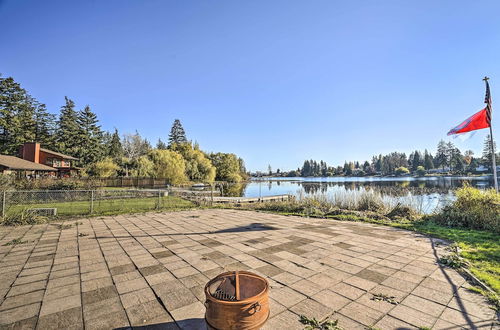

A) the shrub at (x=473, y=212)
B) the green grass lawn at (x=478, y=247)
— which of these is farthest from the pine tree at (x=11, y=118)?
the shrub at (x=473, y=212)

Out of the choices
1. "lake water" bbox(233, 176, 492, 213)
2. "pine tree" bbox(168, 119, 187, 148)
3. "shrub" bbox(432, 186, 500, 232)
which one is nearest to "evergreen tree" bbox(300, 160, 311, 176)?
"pine tree" bbox(168, 119, 187, 148)

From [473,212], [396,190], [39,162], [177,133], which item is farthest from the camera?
[177,133]

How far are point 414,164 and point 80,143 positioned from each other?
292 feet

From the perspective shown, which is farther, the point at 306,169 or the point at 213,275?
the point at 306,169

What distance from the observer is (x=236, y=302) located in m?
1.56

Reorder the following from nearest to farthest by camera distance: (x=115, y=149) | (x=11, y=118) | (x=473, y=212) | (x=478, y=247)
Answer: (x=478, y=247)
(x=473, y=212)
(x=11, y=118)
(x=115, y=149)

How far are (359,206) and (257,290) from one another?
9467 millimetres

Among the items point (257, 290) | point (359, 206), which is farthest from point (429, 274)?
point (359, 206)

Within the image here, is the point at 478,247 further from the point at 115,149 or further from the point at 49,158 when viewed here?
the point at 115,149

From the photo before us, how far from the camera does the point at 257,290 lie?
179 cm

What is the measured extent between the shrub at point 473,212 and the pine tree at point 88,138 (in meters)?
40.1

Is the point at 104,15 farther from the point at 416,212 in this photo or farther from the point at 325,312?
the point at 416,212

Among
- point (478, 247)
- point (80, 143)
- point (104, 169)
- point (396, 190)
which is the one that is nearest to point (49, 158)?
point (80, 143)

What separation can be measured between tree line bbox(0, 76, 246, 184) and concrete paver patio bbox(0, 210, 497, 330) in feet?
84.9
